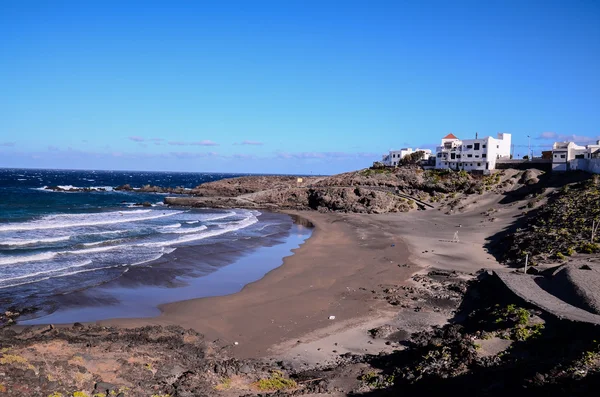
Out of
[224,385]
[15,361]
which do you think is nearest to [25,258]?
[15,361]

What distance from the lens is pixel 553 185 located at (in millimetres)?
47219

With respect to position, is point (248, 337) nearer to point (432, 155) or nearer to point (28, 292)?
point (28, 292)

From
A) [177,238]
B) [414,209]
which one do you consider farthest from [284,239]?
[414,209]

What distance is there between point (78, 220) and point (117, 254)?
18.1 metres

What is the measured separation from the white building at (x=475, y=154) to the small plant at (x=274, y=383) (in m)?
54.4

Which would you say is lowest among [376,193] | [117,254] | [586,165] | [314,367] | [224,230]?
[314,367]

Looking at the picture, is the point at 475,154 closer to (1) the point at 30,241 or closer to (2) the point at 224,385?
(1) the point at 30,241

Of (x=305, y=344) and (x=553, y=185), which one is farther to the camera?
(x=553, y=185)

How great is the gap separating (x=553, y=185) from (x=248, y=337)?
42.3 metres

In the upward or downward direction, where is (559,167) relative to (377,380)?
upward

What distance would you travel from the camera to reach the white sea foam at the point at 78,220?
38656mm

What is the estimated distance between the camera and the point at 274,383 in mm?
12383

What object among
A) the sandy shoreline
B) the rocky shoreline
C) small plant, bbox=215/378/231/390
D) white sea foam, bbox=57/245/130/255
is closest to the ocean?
white sea foam, bbox=57/245/130/255

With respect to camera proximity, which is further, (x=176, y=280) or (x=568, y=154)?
(x=568, y=154)
